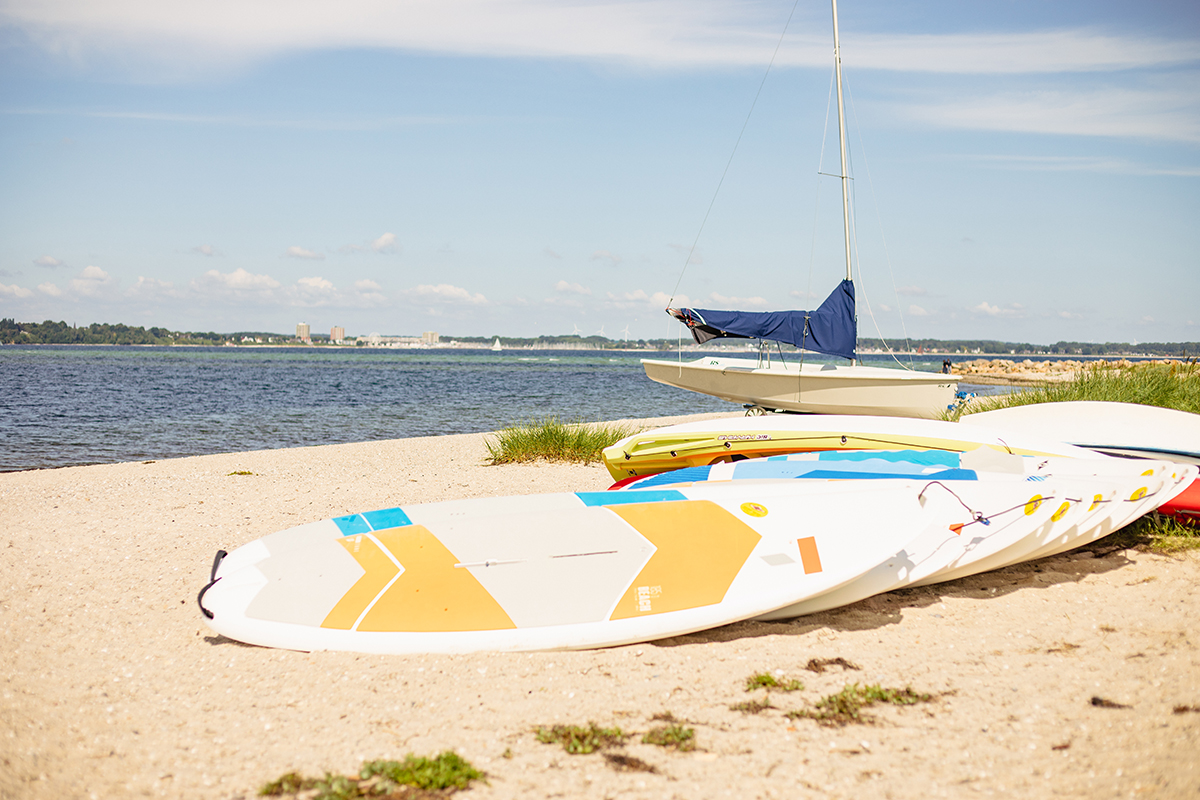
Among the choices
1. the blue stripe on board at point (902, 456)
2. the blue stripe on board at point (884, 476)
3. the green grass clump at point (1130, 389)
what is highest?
the green grass clump at point (1130, 389)

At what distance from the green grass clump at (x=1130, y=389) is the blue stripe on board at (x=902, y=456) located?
470 cm

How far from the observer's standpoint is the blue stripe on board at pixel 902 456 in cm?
567

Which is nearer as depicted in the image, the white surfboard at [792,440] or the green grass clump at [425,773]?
the green grass clump at [425,773]

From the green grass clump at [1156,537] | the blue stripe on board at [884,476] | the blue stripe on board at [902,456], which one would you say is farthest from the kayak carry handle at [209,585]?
the green grass clump at [1156,537]

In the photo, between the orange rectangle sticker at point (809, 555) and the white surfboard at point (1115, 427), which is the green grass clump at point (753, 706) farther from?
the white surfboard at point (1115, 427)

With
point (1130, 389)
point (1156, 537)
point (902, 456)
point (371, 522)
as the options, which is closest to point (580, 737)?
point (371, 522)

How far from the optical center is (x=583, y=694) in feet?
10.5

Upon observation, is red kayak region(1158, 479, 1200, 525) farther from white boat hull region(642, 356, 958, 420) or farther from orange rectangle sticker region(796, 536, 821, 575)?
white boat hull region(642, 356, 958, 420)

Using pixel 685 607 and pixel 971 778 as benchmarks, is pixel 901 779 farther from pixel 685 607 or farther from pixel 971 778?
pixel 685 607

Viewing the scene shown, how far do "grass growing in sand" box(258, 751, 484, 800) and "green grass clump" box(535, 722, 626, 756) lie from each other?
349 mm

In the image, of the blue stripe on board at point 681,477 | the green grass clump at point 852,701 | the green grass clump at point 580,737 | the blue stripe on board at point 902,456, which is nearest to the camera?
the green grass clump at point 580,737

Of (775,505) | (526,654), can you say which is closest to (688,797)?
(526,654)

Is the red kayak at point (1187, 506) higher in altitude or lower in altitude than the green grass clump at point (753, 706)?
higher

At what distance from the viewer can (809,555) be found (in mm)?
4066
